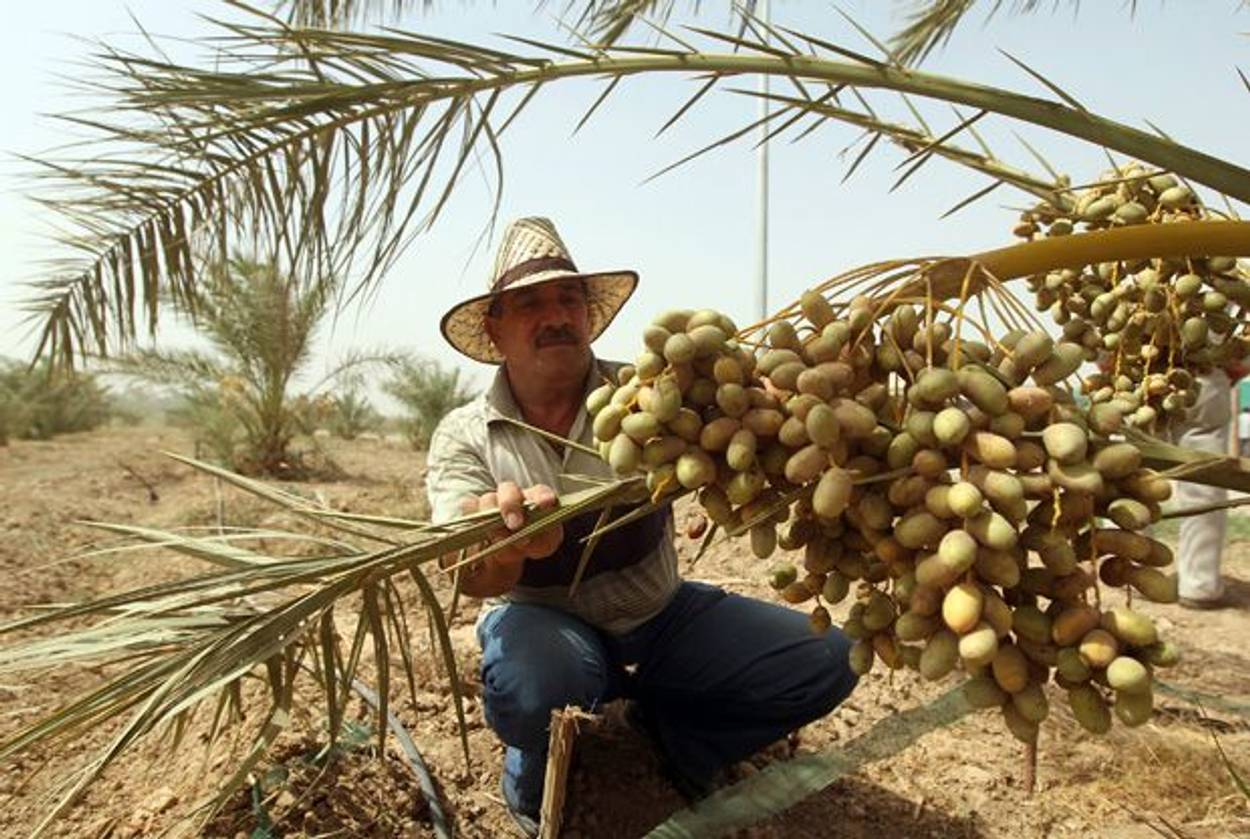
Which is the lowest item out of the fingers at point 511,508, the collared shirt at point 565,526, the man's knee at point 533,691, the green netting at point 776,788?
the green netting at point 776,788

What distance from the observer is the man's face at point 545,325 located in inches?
81.4

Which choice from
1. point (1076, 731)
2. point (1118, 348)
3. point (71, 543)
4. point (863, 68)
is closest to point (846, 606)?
point (1076, 731)

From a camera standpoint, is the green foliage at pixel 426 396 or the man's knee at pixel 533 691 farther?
the green foliage at pixel 426 396

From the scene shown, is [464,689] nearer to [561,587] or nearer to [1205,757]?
[561,587]

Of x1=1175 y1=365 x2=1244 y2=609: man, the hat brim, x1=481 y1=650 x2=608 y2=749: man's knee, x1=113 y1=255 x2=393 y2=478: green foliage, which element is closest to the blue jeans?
x1=481 y1=650 x2=608 y2=749: man's knee

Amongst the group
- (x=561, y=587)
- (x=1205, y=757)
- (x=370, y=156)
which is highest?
(x=370, y=156)

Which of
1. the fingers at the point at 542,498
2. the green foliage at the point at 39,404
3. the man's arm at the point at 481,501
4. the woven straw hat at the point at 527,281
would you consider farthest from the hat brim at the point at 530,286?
the green foliage at the point at 39,404

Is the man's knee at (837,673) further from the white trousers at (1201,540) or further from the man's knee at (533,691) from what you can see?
the white trousers at (1201,540)

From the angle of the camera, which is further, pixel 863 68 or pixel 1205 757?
pixel 1205 757

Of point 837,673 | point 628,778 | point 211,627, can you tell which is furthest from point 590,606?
point 211,627

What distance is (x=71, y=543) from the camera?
5055 mm

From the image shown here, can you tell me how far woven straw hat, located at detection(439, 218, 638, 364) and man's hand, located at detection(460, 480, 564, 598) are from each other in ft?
2.16

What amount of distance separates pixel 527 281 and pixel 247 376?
6.81 meters

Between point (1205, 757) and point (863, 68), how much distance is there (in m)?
1.99
